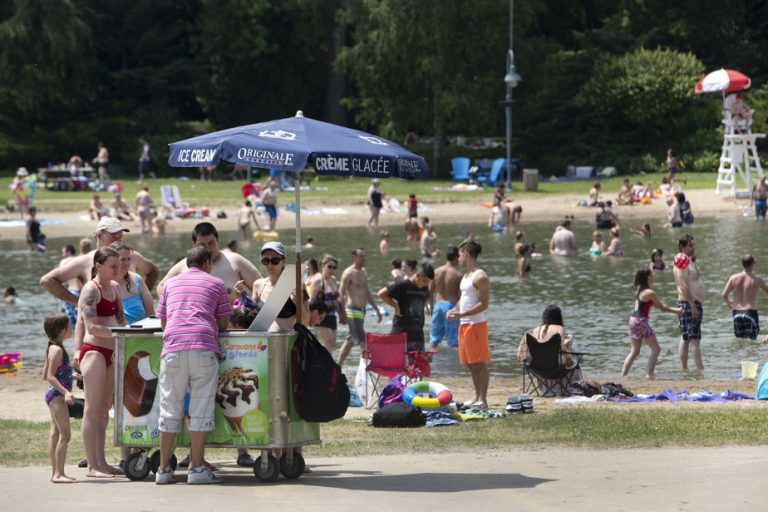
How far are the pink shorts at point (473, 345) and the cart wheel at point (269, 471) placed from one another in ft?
13.5

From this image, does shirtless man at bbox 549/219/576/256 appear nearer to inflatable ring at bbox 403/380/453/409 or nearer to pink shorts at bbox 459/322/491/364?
pink shorts at bbox 459/322/491/364

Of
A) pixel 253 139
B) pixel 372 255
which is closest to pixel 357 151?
pixel 253 139

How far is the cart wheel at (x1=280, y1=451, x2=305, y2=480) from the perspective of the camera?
8.89 meters

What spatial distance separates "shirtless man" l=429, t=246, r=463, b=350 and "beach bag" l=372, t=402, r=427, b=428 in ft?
17.6

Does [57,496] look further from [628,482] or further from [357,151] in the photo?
[628,482]

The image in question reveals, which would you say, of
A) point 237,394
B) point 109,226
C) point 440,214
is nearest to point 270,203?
point 440,214

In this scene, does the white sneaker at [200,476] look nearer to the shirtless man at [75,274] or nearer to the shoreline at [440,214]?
the shirtless man at [75,274]

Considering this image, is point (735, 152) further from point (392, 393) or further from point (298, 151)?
point (298, 151)

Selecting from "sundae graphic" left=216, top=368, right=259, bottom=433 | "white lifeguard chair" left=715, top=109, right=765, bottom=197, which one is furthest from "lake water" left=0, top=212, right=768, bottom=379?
"sundae graphic" left=216, top=368, right=259, bottom=433

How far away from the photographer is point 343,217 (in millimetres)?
41469

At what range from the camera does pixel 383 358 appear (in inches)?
548

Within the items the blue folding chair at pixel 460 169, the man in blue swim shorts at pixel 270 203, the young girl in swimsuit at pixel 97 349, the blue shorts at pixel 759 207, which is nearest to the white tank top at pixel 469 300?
the young girl in swimsuit at pixel 97 349

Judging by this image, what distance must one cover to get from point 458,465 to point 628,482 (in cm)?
129

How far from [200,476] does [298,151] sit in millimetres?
2173
